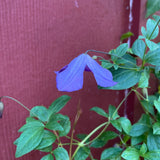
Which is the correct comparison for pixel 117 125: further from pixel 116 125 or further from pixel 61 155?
pixel 61 155

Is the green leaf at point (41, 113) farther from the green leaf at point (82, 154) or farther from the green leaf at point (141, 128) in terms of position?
the green leaf at point (141, 128)

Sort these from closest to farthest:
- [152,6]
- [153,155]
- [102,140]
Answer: [153,155] < [102,140] < [152,6]

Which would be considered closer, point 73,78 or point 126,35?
point 73,78

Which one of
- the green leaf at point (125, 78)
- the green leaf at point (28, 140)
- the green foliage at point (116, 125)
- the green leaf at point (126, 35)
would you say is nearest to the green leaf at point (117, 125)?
the green foliage at point (116, 125)

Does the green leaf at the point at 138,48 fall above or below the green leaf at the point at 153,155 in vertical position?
above

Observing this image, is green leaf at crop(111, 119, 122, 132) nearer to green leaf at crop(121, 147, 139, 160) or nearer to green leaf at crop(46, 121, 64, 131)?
green leaf at crop(121, 147, 139, 160)

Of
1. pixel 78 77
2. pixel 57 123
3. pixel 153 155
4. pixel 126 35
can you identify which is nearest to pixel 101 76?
pixel 78 77

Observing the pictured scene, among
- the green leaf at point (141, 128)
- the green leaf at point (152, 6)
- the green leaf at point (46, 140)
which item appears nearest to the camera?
the green leaf at point (46, 140)
